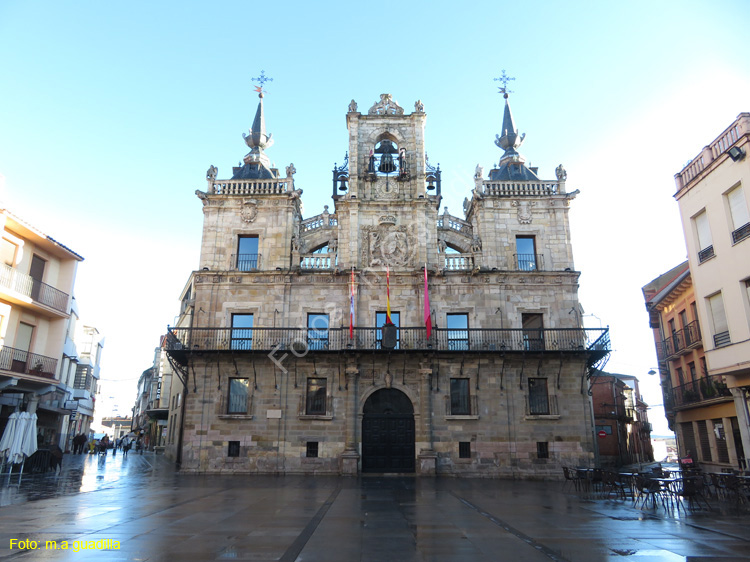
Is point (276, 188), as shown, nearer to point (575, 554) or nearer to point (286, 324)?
point (286, 324)

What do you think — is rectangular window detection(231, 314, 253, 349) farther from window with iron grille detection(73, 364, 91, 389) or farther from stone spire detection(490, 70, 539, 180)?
window with iron grille detection(73, 364, 91, 389)

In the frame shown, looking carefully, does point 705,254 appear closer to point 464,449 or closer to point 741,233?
point 741,233

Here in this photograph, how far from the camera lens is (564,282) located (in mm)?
25406

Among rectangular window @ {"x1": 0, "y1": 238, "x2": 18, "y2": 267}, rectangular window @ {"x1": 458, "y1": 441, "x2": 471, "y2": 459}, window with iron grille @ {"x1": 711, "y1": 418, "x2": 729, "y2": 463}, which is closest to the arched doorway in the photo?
rectangular window @ {"x1": 458, "y1": 441, "x2": 471, "y2": 459}

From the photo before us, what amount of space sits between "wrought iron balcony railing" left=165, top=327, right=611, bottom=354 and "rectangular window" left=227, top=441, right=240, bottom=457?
A: 166 inches

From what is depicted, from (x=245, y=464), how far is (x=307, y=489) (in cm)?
738

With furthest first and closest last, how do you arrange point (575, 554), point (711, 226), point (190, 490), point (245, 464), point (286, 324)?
point (286, 324), point (245, 464), point (711, 226), point (190, 490), point (575, 554)

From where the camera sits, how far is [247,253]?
26375mm

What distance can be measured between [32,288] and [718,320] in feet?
90.2

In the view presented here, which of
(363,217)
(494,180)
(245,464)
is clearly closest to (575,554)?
(245,464)

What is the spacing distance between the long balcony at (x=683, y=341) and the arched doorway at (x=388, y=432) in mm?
13144

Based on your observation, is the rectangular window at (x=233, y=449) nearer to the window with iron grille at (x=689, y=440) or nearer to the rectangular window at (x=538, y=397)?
the rectangular window at (x=538, y=397)

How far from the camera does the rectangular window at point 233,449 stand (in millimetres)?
23562

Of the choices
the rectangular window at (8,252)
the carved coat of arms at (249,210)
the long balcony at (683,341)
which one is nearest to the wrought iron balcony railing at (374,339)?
the long balcony at (683,341)
